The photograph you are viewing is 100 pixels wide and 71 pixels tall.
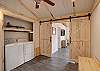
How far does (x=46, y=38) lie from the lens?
5609 mm

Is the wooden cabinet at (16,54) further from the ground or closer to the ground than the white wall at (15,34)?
closer to the ground

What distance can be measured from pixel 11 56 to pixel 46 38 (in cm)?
258

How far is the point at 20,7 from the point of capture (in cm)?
400

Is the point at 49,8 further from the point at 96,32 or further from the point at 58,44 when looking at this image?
the point at 58,44

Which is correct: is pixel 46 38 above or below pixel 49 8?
below

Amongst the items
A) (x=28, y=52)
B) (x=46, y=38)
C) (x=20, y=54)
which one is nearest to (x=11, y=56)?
(x=20, y=54)

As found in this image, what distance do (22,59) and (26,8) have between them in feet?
7.66

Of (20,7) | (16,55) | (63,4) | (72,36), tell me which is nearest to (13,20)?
(20,7)

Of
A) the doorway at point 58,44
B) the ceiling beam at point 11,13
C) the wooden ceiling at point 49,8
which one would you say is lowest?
the doorway at point 58,44

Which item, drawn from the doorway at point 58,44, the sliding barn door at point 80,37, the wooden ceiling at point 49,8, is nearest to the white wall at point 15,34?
the wooden ceiling at point 49,8

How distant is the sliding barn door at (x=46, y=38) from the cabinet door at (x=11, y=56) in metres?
2.24

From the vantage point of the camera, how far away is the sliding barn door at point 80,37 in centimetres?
433

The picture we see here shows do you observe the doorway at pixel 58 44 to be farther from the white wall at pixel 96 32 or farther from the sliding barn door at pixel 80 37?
the white wall at pixel 96 32

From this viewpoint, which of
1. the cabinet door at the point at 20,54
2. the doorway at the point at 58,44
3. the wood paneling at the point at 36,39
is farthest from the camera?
the doorway at the point at 58,44
